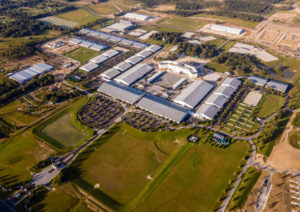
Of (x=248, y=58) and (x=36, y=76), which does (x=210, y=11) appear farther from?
(x=36, y=76)

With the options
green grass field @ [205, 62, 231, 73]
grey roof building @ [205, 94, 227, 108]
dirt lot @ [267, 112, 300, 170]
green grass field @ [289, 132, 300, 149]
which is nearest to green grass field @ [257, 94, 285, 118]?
green grass field @ [289, 132, 300, 149]

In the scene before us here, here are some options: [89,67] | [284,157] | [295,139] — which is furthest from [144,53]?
[284,157]

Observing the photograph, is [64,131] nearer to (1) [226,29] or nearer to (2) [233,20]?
(1) [226,29]

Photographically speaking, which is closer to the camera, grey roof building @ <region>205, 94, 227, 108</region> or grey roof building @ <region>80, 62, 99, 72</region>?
grey roof building @ <region>205, 94, 227, 108</region>

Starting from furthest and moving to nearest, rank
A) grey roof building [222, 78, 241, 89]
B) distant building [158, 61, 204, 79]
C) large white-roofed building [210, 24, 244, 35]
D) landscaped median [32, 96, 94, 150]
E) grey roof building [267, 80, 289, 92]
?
1. large white-roofed building [210, 24, 244, 35]
2. distant building [158, 61, 204, 79]
3. grey roof building [222, 78, 241, 89]
4. grey roof building [267, 80, 289, 92]
5. landscaped median [32, 96, 94, 150]

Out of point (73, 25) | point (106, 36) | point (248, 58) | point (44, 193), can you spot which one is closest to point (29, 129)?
point (44, 193)

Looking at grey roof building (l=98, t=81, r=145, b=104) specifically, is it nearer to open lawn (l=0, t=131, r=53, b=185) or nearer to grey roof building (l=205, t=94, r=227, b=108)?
grey roof building (l=205, t=94, r=227, b=108)

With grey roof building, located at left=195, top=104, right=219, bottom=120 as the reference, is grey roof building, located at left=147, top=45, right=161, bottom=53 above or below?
above
